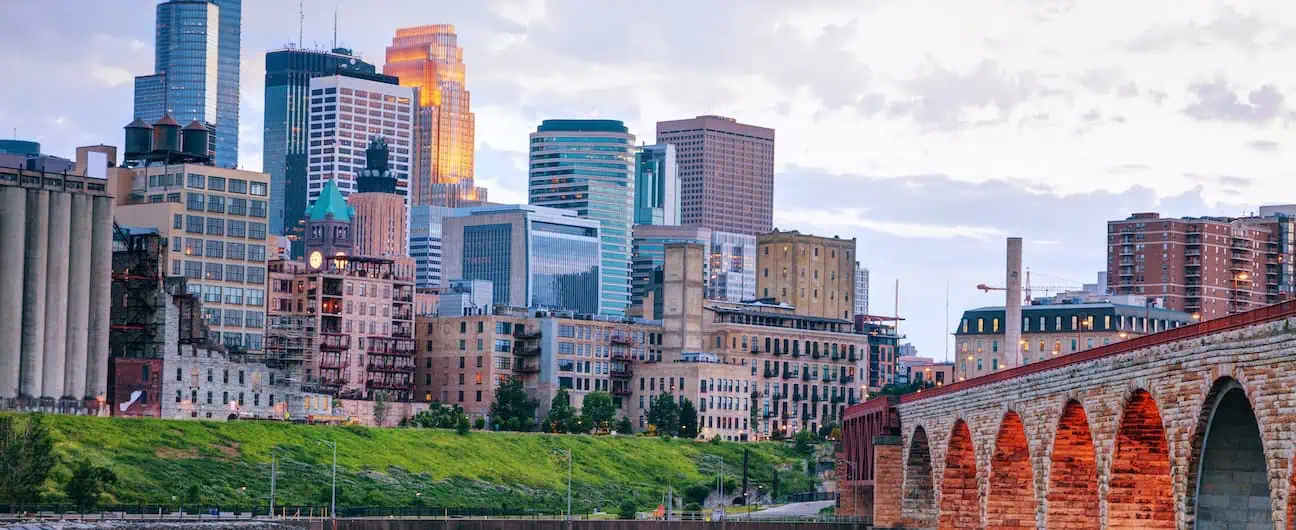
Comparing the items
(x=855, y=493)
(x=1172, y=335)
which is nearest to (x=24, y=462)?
(x=855, y=493)

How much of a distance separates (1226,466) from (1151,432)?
1083 centimetres

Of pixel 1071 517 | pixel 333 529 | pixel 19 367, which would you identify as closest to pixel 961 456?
pixel 1071 517

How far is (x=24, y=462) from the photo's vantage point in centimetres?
15850

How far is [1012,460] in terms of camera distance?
4751 inches

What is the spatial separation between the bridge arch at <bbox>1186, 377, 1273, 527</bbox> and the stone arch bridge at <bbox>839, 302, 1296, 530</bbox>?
0.05 metres

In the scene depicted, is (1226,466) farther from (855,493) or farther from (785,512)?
(785,512)

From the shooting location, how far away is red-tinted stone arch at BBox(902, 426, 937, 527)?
152m

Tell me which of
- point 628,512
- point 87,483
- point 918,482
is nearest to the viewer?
point 918,482

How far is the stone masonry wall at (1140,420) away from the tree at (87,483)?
227ft

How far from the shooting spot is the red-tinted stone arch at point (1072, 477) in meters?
104

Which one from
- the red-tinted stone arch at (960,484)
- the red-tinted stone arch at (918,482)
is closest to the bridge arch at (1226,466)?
the red-tinted stone arch at (960,484)

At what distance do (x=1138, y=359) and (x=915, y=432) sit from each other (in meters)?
63.6

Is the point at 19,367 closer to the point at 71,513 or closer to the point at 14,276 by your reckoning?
the point at 14,276

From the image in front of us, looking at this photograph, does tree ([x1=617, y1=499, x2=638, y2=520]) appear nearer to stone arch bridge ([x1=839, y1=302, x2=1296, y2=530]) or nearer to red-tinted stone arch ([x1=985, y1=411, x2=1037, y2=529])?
stone arch bridge ([x1=839, y1=302, x2=1296, y2=530])
